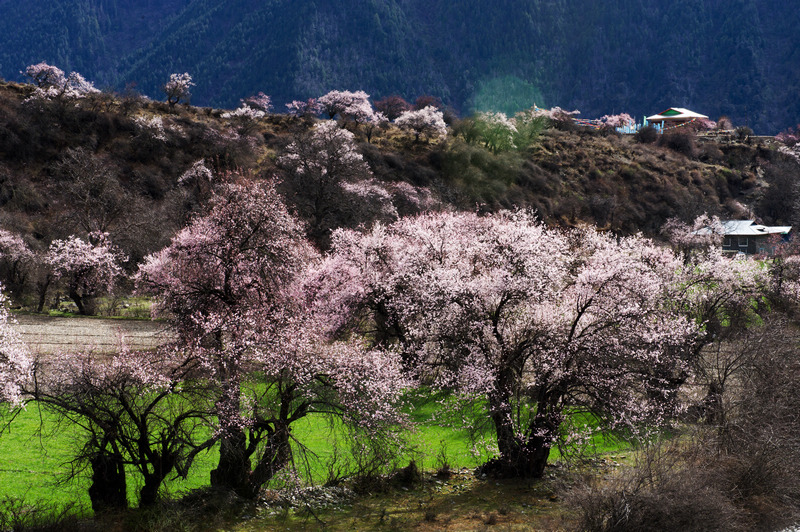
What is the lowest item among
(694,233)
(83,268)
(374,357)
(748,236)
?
(374,357)

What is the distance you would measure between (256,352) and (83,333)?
59.9 feet

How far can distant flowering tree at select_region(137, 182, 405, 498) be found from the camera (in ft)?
51.2

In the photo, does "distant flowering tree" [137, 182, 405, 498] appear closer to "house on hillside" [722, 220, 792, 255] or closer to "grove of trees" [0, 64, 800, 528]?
"grove of trees" [0, 64, 800, 528]

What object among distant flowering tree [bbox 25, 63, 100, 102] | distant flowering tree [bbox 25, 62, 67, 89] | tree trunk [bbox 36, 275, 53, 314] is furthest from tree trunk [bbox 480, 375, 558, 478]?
distant flowering tree [bbox 25, 62, 67, 89]

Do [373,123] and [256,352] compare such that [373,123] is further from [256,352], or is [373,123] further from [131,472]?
[256,352]

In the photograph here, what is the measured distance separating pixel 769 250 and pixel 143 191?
224 feet

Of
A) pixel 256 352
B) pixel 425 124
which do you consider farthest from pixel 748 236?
pixel 256 352

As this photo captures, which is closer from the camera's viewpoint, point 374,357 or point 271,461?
point 271,461

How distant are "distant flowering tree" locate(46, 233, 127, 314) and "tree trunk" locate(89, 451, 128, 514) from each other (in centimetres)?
2200

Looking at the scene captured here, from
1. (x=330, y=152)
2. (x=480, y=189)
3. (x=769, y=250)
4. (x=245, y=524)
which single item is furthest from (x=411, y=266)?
(x=769, y=250)

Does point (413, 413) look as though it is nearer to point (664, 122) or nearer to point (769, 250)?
point (769, 250)

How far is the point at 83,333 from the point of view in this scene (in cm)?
→ 2995

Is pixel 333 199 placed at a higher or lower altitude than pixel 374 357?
higher

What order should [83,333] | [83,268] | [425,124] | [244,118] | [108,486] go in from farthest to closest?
[425,124] < [244,118] < [83,268] < [83,333] < [108,486]
